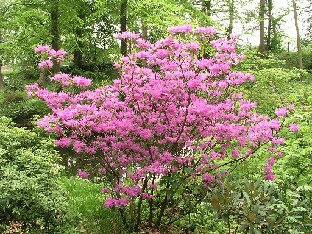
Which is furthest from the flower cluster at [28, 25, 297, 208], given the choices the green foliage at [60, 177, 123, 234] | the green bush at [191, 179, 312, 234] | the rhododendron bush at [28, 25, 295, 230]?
the green bush at [191, 179, 312, 234]

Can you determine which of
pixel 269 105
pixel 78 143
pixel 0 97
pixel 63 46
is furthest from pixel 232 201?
pixel 0 97

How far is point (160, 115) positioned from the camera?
17.1ft

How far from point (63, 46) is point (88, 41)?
3.46 meters

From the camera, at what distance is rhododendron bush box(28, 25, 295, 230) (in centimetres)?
500

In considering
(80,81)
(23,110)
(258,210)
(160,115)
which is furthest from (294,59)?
(258,210)

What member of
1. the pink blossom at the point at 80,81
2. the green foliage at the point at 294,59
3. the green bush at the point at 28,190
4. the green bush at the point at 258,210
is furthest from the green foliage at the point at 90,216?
the green foliage at the point at 294,59

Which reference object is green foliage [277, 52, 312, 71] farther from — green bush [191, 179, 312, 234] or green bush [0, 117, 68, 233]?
green bush [0, 117, 68, 233]

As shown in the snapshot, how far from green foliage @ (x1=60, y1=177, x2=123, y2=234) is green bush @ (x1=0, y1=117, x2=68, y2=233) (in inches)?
10.4

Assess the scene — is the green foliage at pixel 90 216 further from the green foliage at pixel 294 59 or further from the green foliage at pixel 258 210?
the green foliage at pixel 294 59

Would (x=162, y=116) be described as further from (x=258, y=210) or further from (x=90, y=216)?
(x=90, y=216)

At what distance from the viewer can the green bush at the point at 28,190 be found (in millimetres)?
4074

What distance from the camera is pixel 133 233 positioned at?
5520mm

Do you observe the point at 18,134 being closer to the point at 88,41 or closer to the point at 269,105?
the point at 269,105

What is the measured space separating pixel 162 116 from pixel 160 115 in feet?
0.16
